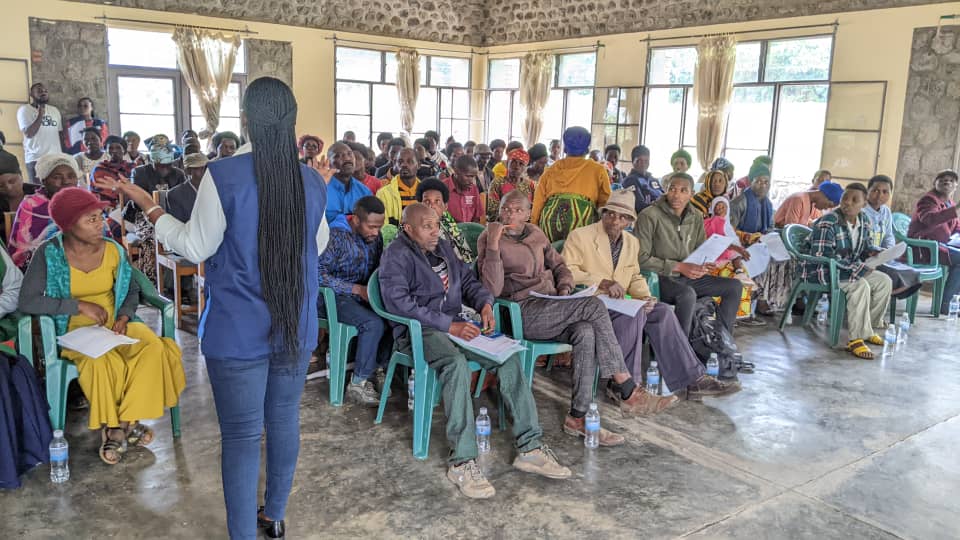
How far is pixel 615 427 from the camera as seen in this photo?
3719 millimetres

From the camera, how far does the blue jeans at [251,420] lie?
2109 millimetres

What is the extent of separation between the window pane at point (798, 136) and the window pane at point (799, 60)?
0.50ft

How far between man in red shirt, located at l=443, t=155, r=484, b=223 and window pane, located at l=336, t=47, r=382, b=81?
7530 mm

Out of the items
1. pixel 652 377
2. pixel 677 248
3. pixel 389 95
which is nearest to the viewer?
pixel 652 377

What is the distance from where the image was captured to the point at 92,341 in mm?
3023

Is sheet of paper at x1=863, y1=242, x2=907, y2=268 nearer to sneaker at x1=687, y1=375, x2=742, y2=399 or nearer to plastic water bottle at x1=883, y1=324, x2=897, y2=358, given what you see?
plastic water bottle at x1=883, y1=324, x2=897, y2=358

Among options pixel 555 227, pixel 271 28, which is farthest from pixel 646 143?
pixel 555 227

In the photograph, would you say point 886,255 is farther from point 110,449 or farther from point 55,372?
point 55,372

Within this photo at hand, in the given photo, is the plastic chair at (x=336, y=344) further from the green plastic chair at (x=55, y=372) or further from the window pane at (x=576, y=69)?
the window pane at (x=576, y=69)

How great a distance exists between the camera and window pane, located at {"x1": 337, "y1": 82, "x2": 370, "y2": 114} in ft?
41.4

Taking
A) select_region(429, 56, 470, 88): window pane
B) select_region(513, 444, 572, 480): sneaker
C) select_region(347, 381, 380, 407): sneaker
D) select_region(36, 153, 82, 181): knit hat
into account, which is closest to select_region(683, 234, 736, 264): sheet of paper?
select_region(513, 444, 572, 480): sneaker

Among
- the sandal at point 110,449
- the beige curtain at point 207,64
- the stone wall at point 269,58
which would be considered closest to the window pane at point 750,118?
the stone wall at point 269,58

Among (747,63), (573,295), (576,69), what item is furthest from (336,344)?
(576,69)

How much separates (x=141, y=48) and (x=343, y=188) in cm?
758
